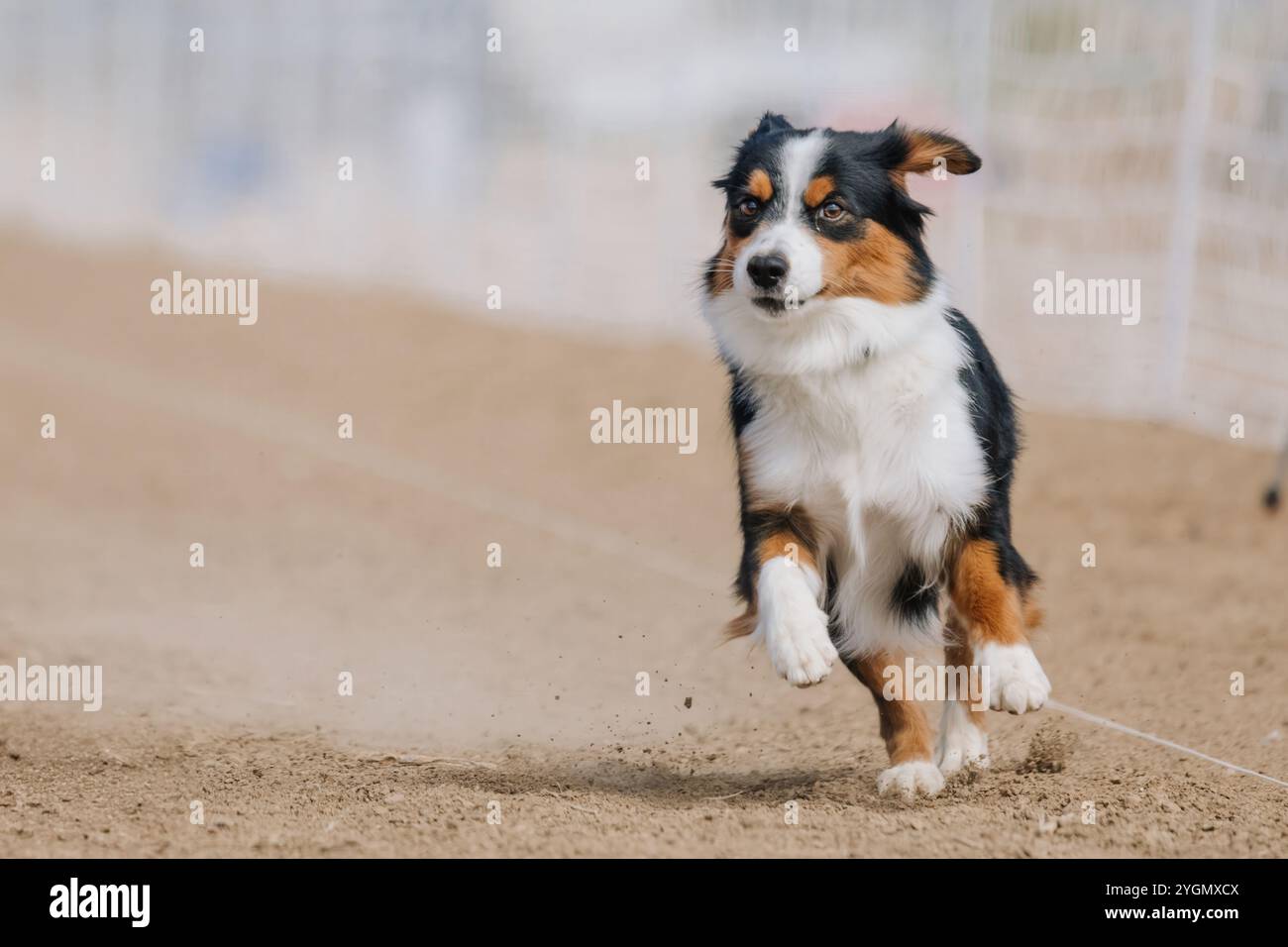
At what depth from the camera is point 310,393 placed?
16.1 meters

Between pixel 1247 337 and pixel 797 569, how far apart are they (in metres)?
8.97

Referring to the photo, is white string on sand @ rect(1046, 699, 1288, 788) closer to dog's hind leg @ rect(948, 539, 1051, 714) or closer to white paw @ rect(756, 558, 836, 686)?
dog's hind leg @ rect(948, 539, 1051, 714)

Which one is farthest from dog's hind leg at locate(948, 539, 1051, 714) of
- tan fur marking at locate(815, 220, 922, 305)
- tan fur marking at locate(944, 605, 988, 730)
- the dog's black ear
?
the dog's black ear

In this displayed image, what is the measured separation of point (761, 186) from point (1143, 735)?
8.45 feet

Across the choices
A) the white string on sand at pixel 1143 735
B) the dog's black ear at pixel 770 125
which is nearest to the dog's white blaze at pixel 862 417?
the dog's black ear at pixel 770 125

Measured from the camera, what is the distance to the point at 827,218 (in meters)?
4.75

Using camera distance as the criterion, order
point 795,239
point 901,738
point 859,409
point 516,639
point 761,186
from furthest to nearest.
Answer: point 516,639, point 901,738, point 859,409, point 761,186, point 795,239

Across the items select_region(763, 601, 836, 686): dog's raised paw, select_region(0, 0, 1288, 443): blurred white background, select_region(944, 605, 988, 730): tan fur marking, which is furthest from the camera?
select_region(0, 0, 1288, 443): blurred white background

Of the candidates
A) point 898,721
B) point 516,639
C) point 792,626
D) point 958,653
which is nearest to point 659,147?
point 516,639

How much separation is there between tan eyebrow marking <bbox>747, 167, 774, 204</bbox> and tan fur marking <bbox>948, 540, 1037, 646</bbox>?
1.21 metres

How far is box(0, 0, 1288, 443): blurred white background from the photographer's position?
42.3ft

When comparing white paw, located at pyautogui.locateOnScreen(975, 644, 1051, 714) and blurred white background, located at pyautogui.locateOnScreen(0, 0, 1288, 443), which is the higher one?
Answer: blurred white background, located at pyautogui.locateOnScreen(0, 0, 1288, 443)

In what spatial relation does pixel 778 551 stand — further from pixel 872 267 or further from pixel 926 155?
pixel 926 155
